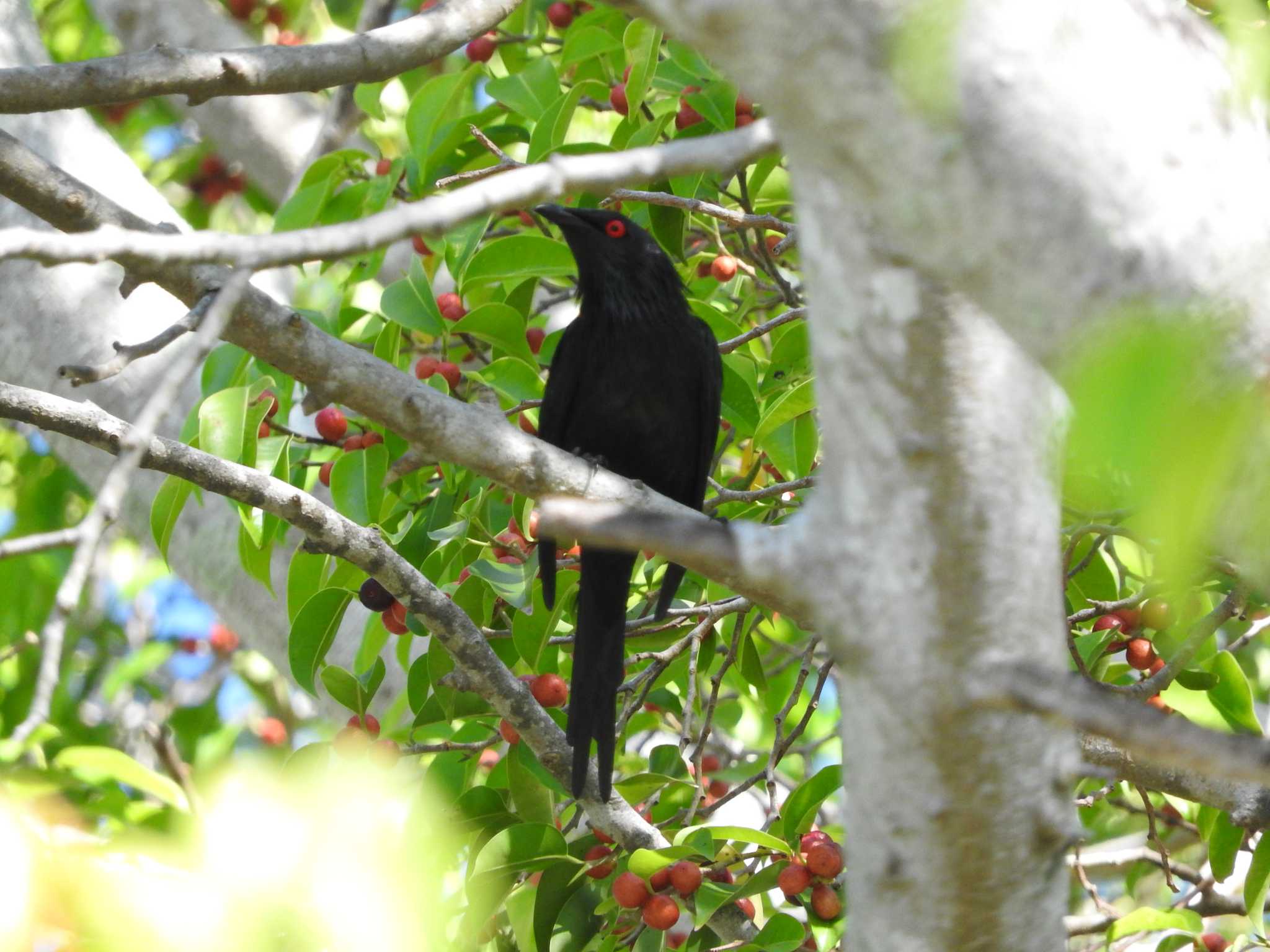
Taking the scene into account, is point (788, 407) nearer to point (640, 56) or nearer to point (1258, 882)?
point (640, 56)

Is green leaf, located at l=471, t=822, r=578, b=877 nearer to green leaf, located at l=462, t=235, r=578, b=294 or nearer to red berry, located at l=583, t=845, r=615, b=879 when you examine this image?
red berry, located at l=583, t=845, r=615, b=879

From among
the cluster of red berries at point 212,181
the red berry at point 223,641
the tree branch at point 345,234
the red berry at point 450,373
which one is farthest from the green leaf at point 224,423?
the cluster of red berries at point 212,181

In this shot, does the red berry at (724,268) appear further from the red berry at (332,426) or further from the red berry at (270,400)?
the red berry at (270,400)

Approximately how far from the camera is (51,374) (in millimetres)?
3752

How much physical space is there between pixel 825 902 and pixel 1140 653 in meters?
1.00

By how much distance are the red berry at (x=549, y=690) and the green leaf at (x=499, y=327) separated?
2.56 feet

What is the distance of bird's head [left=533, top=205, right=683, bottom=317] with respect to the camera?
12.6 feet

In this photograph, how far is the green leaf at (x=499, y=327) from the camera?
9.97ft

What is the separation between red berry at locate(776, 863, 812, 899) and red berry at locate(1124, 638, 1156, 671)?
3.23 ft

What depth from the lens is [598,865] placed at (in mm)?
Result: 2736

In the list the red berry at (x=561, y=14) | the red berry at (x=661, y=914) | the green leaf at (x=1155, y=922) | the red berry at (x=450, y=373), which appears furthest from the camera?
the red berry at (x=561, y=14)

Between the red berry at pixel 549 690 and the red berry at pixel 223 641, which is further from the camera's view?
the red berry at pixel 223 641

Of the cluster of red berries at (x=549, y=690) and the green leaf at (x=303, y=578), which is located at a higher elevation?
the green leaf at (x=303, y=578)

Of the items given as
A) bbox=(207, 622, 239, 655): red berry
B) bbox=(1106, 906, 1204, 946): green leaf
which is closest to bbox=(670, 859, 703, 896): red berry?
bbox=(1106, 906, 1204, 946): green leaf
